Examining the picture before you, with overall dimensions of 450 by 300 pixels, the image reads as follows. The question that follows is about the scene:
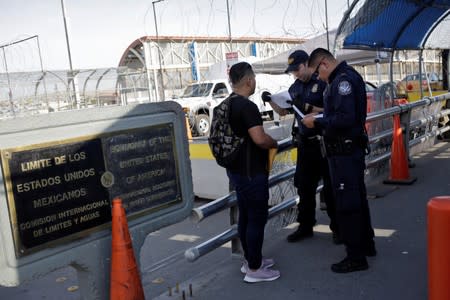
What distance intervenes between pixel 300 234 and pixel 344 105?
1520mm

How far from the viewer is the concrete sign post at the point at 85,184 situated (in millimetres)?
2340

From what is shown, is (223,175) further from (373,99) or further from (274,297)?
(274,297)

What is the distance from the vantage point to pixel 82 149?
103 inches

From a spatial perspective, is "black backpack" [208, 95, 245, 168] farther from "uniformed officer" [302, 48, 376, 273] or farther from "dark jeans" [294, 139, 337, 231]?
"dark jeans" [294, 139, 337, 231]

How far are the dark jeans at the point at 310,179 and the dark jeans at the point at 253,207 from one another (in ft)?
2.66

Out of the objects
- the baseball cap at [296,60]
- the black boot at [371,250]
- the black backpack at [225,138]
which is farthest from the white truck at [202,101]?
the black backpack at [225,138]

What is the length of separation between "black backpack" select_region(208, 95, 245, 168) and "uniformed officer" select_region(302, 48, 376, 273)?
1.92 feet

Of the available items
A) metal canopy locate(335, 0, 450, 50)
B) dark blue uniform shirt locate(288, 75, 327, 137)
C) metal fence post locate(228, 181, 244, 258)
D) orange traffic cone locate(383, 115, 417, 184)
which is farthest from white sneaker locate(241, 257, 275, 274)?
metal canopy locate(335, 0, 450, 50)

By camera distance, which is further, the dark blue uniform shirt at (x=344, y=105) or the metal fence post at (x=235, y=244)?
the metal fence post at (x=235, y=244)

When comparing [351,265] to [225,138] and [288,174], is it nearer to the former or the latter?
[288,174]

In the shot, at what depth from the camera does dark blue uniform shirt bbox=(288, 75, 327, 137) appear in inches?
157

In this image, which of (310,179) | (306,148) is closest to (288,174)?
(310,179)

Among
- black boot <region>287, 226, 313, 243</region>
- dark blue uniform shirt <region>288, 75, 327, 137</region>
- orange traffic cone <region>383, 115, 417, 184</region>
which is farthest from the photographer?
orange traffic cone <region>383, 115, 417, 184</region>

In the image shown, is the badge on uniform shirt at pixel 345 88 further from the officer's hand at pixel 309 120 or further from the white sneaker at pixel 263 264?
the white sneaker at pixel 263 264
